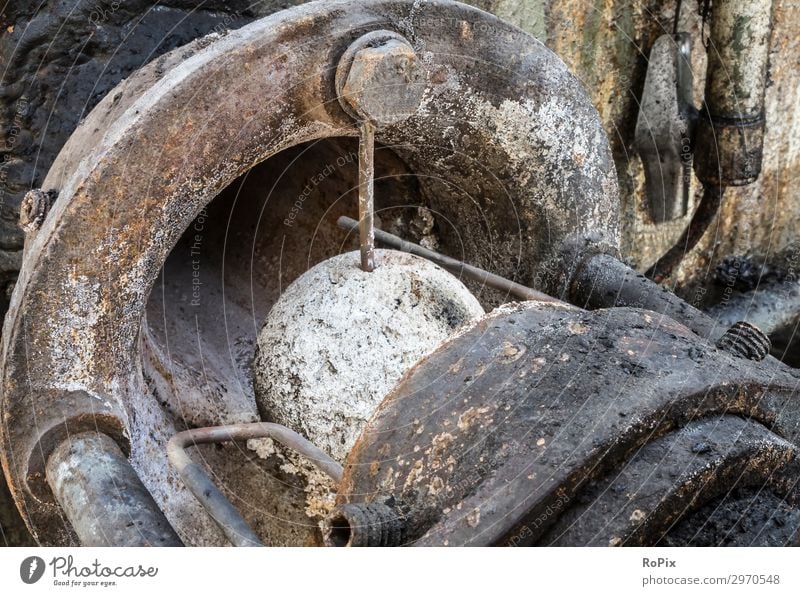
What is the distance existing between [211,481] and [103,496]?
0.24 metres

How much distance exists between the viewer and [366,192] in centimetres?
195

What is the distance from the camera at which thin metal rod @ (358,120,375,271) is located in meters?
1.93

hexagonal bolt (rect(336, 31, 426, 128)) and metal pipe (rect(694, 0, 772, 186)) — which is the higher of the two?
hexagonal bolt (rect(336, 31, 426, 128))

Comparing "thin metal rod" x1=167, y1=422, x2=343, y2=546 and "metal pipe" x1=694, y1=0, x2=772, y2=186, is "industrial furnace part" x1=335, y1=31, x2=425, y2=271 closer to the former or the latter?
"thin metal rod" x1=167, y1=422, x2=343, y2=546

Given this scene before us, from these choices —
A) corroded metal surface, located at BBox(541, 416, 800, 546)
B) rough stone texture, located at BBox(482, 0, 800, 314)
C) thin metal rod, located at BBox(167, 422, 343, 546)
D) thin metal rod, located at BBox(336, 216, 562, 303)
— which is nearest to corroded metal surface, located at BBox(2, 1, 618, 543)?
thin metal rod, located at BBox(167, 422, 343, 546)

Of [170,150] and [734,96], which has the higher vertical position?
[170,150]

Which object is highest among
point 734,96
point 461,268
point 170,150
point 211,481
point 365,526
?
point 170,150

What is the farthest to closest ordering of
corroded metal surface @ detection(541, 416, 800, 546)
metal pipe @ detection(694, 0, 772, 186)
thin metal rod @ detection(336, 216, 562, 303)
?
metal pipe @ detection(694, 0, 772, 186) < thin metal rod @ detection(336, 216, 562, 303) < corroded metal surface @ detection(541, 416, 800, 546)

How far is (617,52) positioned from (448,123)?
877 mm

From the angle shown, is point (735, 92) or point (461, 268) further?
point (735, 92)

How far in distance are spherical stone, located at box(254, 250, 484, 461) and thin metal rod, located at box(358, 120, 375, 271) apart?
0.05 metres

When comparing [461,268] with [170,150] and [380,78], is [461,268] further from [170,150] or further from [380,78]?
[170,150]
